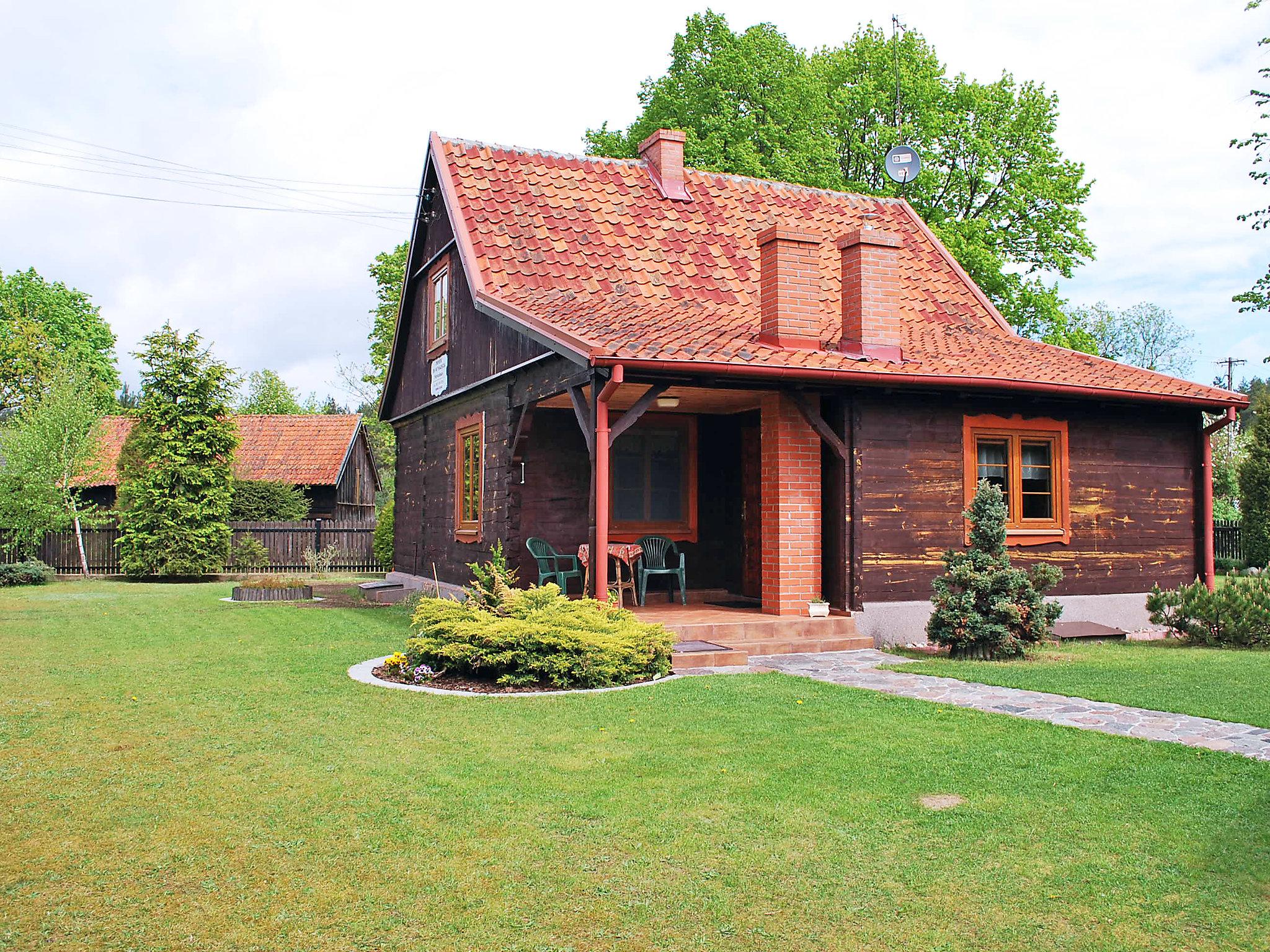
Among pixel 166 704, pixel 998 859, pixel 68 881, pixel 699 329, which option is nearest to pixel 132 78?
pixel 699 329

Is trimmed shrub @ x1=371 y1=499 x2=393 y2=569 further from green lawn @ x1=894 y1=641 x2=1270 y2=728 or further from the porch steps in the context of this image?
green lawn @ x1=894 y1=641 x2=1270 y2=728

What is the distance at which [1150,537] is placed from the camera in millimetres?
13711

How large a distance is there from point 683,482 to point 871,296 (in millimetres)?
3580

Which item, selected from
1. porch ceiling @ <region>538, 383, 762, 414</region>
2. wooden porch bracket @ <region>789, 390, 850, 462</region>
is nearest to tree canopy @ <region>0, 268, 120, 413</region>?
porch ceiling @ <region>538, 383, 762, 414</region>

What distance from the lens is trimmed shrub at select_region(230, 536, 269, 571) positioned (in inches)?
1045

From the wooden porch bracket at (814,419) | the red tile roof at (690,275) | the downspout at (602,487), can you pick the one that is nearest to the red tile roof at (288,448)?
the red tile roof at (690,275)

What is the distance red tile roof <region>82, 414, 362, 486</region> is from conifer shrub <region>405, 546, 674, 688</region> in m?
24.4

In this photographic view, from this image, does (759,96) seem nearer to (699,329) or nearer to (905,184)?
(905,184)

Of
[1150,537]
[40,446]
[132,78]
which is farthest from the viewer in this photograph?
[40,446]

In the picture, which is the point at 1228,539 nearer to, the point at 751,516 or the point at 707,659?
the point at 751,516

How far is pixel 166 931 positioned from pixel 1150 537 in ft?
42.8

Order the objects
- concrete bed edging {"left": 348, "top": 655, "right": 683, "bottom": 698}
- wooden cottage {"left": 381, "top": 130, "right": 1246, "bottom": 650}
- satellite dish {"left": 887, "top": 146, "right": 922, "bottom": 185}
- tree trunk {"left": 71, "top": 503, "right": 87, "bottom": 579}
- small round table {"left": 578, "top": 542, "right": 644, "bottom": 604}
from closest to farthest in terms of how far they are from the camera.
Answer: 1. concrete bed edging {"left": 348, "top": 655, "right": 683, "bottom": 698}
2. small round table {"left": 578, "top": 542, "right": 644, "bottom": 604}
3. wooden cottage {"left": 381, "top": 130, "right": 1246, "bottom": 650}
4. satellite dish {"left": 887, "top": 146, "right": 922, "bottom": 185}
5. tree trunk {"left": 71, "top": 503, "right": 87, "bottom": 579}

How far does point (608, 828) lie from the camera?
4770mm

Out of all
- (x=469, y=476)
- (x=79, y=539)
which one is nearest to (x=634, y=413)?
(x=469, y=476)
